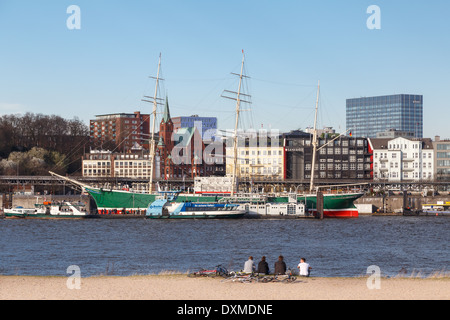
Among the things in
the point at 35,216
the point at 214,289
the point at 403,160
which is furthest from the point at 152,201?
the point at 214,289

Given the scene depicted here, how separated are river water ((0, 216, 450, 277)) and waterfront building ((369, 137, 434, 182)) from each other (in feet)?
256

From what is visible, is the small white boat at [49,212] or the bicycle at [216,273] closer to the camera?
the bicycle at [216,273]

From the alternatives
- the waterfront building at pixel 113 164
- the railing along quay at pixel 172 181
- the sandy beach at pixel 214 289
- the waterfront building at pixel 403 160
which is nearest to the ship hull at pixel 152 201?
the railing along quay at pixel 172 181

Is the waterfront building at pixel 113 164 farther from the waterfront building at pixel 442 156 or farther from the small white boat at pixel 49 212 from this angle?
the small white boat at pixel 49 212

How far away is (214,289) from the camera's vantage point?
29.2 metres

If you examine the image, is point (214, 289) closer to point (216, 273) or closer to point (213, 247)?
point (216, 273)

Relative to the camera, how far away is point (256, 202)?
114125mm

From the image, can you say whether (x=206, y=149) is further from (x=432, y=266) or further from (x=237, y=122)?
(x=432, y=266)

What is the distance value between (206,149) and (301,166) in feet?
106

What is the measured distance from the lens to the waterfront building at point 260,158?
175125mm

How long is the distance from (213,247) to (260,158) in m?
119

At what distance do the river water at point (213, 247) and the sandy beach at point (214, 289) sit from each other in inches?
334

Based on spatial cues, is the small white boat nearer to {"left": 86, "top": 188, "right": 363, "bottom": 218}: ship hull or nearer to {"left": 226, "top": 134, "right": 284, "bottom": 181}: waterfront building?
{"left": 86, "top": 188, "right": 363, "bottom": 218}: ship hull

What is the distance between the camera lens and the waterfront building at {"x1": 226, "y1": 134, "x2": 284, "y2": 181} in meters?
175
